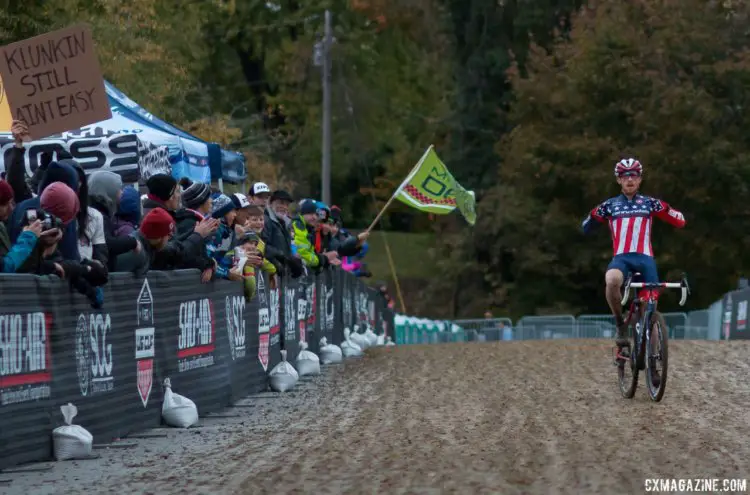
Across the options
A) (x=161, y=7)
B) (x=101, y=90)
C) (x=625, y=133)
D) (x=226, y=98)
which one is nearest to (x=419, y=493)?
(x=101, y=90)

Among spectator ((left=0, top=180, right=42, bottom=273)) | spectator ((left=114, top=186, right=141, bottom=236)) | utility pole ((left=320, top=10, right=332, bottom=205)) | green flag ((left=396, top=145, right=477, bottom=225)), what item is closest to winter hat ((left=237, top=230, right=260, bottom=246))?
spectator ((left=114, top=186, right=141, bottom=236))

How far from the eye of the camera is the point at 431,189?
2772 cm

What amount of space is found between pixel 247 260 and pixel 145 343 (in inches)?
128

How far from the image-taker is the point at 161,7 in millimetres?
49312

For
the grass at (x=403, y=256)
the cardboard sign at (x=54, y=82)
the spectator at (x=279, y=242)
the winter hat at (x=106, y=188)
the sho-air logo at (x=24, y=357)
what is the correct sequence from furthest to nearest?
the grass at (x=403, y=256) < the spectator at (x=279, y=242) < the cardboard sign at (x=54, y=82) < the winter hat at (x=106, y=188) < the sho-air logo at (x=24, y=357)

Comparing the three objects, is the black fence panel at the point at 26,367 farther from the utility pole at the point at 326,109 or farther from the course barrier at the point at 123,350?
the utility pole at the point at 326,109

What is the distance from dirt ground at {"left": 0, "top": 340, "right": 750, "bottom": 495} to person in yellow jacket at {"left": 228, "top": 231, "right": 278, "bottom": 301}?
42.9 inches

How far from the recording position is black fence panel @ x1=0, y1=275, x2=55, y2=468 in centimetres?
1035

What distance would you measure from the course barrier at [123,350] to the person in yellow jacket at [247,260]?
0.39ft

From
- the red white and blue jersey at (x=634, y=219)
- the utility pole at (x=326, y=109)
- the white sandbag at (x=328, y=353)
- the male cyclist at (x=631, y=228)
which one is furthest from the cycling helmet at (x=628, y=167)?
the utility pole at (x=326, y=109)

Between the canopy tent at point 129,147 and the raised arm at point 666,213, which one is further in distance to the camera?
the canopy tent at point 129,147

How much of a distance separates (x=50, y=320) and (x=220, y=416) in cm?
344

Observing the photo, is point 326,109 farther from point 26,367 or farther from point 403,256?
point 403,256

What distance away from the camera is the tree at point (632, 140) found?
51219mm
